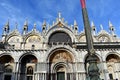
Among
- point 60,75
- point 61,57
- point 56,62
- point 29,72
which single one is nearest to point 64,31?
point 61,57

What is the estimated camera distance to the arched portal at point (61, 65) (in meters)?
25.5

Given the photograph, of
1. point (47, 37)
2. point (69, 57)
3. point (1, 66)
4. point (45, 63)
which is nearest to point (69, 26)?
point (47, 37)

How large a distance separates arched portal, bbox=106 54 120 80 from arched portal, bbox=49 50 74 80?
682cm

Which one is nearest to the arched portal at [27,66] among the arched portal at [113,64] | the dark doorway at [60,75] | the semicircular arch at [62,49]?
the semicircular arch at [62,49]

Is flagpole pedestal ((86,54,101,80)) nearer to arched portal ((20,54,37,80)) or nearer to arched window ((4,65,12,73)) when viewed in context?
arched portal ((20,54,37,80))

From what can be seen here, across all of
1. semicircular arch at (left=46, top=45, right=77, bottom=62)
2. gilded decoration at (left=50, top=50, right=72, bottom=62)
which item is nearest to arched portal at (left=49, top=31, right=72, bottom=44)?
gilded decoration at (left=50, top=50, right=72, bottom=62)

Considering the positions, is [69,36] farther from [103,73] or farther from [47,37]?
[103,73]

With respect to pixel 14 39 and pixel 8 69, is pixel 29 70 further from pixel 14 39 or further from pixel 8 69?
pixel 14 39

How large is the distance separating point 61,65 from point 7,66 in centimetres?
952

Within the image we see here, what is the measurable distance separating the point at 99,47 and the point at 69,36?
659 centimetres

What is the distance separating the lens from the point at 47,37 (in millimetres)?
29516

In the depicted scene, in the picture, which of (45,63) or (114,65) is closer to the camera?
(45,63)

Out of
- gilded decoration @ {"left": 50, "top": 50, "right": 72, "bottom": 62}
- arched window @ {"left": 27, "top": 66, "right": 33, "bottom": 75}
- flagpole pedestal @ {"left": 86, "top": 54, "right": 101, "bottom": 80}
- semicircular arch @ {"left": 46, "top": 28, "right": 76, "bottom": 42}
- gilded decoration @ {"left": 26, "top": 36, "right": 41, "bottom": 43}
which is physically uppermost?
semicircular arch @ {"left": 46, "top": 28, "right": 76, "bottom": 42}

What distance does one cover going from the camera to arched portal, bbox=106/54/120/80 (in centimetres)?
2608
